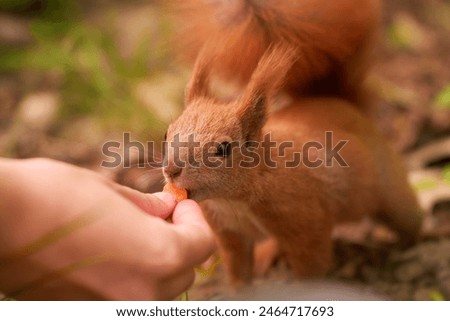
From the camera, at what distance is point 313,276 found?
1261 mm

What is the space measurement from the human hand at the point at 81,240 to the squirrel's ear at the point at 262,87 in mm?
283

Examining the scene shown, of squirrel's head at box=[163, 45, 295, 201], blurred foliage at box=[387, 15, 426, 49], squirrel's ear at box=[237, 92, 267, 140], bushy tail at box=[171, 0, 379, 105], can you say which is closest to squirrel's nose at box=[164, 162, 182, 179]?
squirrel's head at box=[163, 45, 295, 201]

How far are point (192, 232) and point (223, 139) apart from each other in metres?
0.22

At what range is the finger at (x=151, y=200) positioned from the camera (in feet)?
2.97

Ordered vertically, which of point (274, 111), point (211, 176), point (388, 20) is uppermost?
point (388, 20)

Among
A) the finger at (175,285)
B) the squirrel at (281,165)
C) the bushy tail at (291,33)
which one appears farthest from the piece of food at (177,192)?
the bushy tail at (291,33)

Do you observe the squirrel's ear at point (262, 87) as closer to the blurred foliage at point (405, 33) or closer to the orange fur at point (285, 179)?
the orange fur at point (285, 179)

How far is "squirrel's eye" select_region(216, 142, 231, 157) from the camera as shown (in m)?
1.06

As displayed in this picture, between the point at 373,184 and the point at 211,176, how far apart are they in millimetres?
513

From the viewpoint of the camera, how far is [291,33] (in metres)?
1.25

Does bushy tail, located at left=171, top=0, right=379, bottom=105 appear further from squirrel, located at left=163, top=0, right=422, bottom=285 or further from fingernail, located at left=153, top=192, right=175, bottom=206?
fingernail, located at left=153, top=192, right=175, bottom=206

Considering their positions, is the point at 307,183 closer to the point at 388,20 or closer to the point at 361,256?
the point at 361,256
